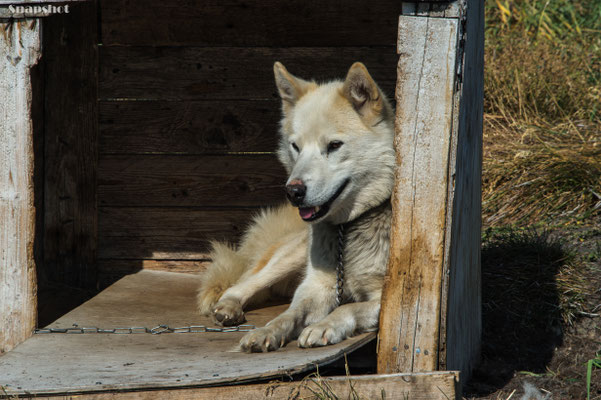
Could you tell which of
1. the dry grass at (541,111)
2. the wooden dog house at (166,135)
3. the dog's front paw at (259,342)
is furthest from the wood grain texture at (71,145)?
the dry grass at (541,111)

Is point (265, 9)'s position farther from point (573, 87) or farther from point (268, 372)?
point (573, 87)

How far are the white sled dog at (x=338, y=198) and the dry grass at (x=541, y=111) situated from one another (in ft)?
6.80

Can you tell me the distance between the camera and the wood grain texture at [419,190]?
2.62 meters

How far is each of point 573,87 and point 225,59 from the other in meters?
3.25

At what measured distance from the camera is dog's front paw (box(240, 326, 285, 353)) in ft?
9.18

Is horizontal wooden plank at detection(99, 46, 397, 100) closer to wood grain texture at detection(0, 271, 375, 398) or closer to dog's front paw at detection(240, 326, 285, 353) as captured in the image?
wood grain texture at detection(0, 271, 375, 398)

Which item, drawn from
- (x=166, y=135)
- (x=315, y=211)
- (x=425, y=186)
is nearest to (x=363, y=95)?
(x=315, y=211)

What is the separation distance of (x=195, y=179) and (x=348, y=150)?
1733mm

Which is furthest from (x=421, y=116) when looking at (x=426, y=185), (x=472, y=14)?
(x=472, y=14)

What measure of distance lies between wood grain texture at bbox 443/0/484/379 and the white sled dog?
0.37 metres

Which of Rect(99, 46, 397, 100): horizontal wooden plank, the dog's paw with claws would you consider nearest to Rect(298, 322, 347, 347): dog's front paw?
the dog's paw with claws

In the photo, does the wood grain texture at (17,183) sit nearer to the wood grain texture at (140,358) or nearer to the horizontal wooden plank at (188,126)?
the wood grain texture at (140,358)

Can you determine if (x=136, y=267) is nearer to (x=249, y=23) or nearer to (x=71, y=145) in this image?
(x=71, y=145)

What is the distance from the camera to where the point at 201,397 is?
8.32ft
